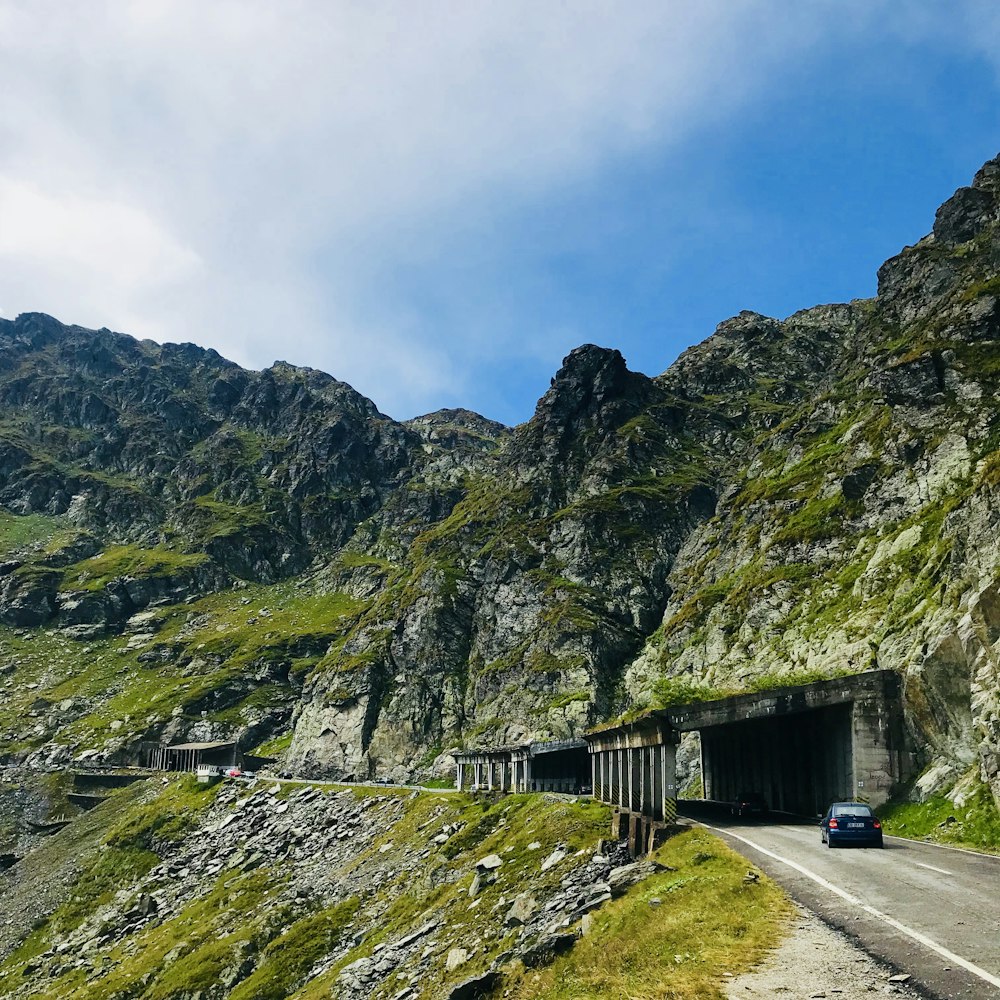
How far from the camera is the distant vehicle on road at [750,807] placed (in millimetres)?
49250

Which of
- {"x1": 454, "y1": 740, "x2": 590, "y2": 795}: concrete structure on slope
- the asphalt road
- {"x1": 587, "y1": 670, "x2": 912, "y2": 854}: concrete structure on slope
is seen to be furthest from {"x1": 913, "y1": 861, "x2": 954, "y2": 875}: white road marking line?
{"x1": 454, "y1": 740, "x2": 590, "y2": 795}: concrete structure on slope

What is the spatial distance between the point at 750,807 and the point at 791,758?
590 centimetres

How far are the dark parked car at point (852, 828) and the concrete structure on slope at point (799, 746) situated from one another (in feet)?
22.0

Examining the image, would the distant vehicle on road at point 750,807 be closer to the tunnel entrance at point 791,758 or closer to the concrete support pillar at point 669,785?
the tunnel entrance at point 791,758

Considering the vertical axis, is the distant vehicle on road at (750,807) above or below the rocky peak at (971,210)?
below

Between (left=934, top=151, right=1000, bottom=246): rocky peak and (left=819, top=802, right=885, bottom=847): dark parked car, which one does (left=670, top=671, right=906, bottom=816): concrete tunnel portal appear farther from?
(left=934, top=151, right=1000, bottom=246): rocky peak

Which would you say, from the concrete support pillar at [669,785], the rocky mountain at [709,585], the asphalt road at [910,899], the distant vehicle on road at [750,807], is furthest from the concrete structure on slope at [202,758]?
the asphalt road at [910,899]

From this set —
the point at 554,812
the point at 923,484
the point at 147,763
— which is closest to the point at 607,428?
the point at 923,484

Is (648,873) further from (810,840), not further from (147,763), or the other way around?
(147,763)

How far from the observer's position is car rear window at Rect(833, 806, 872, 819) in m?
31.6

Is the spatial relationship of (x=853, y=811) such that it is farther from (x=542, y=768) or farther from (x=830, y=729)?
(x=542, y=768)

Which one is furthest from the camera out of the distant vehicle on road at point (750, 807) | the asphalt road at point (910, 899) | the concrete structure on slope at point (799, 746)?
the distant vehicle on road at point (750, 807)

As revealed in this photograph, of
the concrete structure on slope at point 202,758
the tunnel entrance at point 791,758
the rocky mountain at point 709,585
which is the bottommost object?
the concrete structure on slope at point 202,758

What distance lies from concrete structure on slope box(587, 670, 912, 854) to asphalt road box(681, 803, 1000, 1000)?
5.77 metres
